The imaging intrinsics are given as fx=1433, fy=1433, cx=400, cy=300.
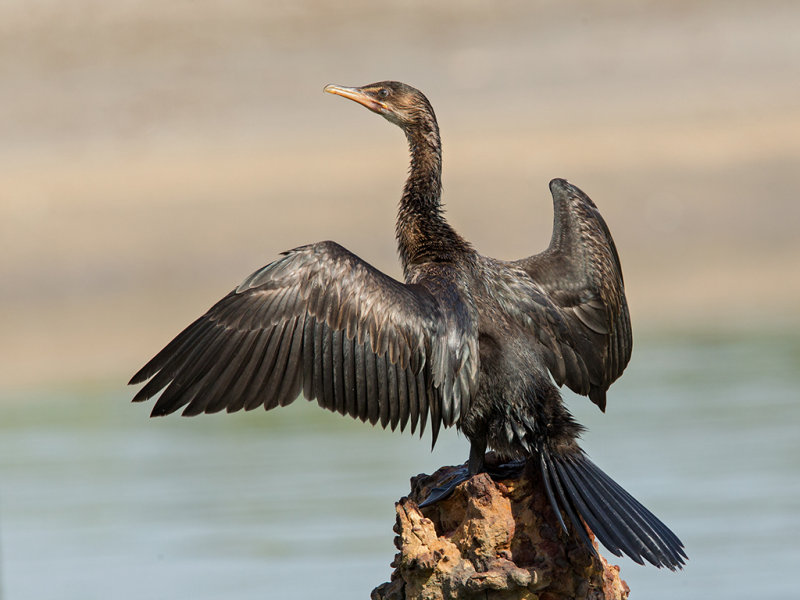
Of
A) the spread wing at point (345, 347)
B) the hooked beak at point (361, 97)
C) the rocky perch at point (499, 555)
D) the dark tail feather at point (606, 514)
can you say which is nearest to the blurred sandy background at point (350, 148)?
the hooked beak at point (361, 97)

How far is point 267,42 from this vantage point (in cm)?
2492

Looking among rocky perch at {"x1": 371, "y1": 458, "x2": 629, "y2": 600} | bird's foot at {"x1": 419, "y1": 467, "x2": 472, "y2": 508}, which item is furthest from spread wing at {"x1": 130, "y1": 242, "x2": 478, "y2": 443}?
rocky perch at {"x1": 371, "y1": 458, "x2": 629, "y2": 600}

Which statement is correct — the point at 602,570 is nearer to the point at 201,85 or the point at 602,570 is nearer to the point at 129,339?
the point at 129,339

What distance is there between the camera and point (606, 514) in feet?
17.2

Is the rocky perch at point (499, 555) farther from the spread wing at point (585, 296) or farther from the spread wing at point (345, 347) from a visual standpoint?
the spread wing at point (585, 296)

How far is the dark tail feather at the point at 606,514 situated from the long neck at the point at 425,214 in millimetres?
1158

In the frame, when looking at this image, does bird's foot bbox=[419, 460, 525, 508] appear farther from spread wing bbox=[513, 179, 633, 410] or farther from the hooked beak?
the hooked beak

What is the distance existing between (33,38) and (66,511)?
16238mm

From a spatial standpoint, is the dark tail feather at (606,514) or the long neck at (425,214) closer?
the dark tail feather at (606,514)

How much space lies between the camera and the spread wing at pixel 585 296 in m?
6.19

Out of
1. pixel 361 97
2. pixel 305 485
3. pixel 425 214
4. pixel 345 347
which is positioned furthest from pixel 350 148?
pixel 345 347

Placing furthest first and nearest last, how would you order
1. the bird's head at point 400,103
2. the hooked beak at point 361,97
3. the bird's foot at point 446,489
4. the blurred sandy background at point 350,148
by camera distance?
the blurred sandy background at point 350,148
the hooked beak at point 361,97
the bird's head at point 400,103
the bird's foot at point 446,489

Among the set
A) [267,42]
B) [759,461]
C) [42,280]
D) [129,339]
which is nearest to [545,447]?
[759,461]

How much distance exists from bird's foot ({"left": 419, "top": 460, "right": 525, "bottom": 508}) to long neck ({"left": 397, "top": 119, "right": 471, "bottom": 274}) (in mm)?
896
